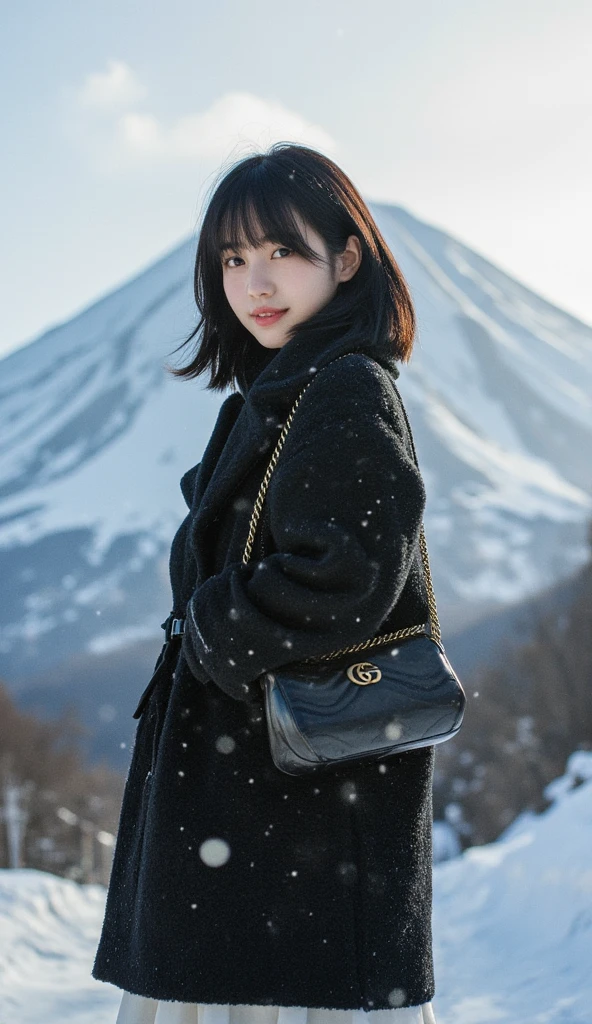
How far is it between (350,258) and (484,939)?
4011 millimetres

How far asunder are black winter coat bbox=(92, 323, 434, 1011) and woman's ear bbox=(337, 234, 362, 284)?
0.19m

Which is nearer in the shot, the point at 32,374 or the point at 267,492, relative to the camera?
the point at 267,492

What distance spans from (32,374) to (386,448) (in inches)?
5654

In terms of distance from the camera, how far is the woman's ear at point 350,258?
188cm

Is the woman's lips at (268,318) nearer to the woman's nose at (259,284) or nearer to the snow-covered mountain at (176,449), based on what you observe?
the woman's nose at (259,284)

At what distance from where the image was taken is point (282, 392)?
1.71 metres

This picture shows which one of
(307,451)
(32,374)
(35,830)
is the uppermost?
(307,451)

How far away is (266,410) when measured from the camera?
174cm

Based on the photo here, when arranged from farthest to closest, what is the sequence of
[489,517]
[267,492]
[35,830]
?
[489,517] < [35,830] < [267,492]

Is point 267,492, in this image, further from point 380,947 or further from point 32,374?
point 32,374

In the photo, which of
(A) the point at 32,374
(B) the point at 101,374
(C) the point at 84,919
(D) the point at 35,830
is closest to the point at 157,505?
(B) the point at 101,374

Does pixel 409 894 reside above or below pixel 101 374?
above

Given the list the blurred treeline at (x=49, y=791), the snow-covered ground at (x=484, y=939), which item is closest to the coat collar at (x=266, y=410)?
the snow-covered ground at (x=484, y=939)

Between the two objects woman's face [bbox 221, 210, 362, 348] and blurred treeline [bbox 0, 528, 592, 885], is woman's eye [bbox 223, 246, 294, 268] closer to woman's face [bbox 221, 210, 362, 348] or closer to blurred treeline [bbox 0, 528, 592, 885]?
woman's face [bbox 221, 210, 362, 348]
